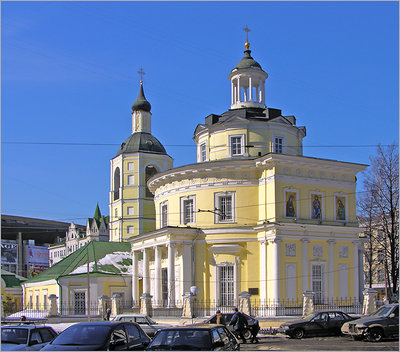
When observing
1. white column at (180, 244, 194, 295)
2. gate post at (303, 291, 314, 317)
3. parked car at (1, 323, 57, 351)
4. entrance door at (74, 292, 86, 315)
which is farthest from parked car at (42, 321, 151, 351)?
entrance door at (74, 292, 86, 315)

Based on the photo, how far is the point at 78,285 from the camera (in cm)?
5325

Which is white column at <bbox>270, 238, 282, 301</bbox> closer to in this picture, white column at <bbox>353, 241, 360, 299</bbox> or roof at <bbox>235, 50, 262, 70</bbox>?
white column at <bbox>353, 241, 360, 299</bbox>

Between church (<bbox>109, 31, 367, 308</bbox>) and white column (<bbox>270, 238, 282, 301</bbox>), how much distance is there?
0.20 feet

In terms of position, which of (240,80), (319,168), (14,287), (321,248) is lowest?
(14,287)

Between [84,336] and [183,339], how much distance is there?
7.74 ft

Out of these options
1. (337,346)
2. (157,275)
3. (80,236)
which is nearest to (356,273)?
(157,275)

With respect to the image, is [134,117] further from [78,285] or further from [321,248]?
[321,248]

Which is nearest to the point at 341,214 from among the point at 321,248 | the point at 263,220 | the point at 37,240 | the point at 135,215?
the point at 321,248

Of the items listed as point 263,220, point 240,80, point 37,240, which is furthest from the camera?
point 37,240

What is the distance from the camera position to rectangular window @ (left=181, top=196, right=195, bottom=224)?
145 ft

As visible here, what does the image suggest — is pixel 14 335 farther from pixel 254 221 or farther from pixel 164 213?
pixel 164 213

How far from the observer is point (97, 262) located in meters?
55.8

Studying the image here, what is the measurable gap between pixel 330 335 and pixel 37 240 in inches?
5167

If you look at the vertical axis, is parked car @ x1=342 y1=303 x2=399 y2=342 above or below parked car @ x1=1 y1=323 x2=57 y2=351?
below
